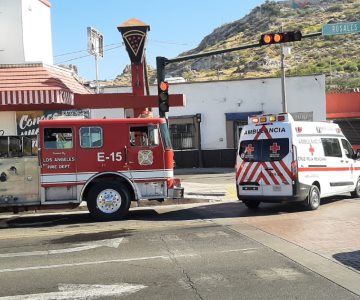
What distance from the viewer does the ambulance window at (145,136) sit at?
43.1 feet

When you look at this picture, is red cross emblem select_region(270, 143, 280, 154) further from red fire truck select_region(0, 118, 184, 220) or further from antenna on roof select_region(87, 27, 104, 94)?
antenna on roof select_region(87, 27, 104, 94)

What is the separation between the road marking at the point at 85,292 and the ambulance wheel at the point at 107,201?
20.5 ft

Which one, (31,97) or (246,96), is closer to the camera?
(31,97)

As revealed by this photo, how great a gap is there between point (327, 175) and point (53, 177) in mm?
7078

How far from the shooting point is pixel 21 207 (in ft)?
42.3

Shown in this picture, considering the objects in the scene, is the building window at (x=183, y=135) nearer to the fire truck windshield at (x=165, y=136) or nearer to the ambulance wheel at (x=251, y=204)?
the ambulance wheel at (x=251, y=204)

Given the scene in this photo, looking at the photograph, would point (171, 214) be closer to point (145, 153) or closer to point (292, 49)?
point (145, 153)

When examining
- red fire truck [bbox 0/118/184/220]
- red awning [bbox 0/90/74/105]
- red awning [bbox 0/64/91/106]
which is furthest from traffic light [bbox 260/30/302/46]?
red awning [bbox 0/90/74/105]

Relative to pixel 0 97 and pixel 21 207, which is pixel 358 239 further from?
pixel 0 97

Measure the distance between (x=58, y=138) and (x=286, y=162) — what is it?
5.51 meters

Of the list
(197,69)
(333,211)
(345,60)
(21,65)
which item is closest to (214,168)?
(21,65)

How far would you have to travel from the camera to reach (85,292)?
635 cm

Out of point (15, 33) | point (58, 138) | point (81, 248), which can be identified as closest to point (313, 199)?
point (58, 138)

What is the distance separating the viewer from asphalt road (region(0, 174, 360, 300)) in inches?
250
